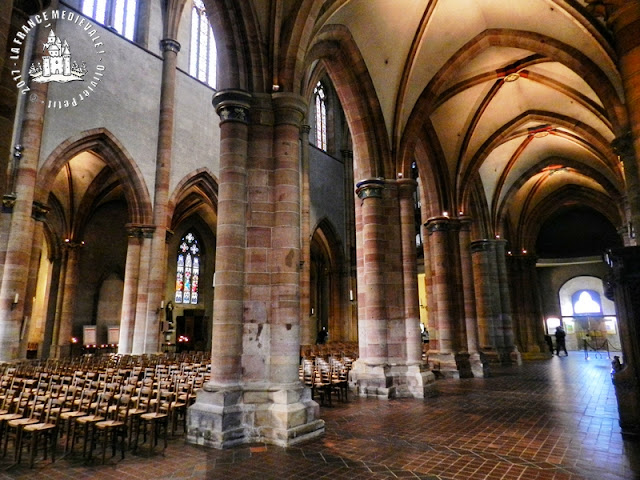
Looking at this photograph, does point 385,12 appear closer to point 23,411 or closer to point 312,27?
point 312,27

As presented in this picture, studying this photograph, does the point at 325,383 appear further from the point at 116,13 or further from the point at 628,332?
the point at 116,13

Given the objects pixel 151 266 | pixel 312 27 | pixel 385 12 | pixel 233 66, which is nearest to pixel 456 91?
pixel 385 12

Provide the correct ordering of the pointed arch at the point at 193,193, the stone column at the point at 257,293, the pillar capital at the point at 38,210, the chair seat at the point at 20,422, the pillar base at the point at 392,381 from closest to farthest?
the chair seat at the point at 20,422 < the stone column at the point at 257,293 < the pillar base at the point at 392,381 < the pillar capital at the point at 38,210 < the pointed arch at the point at 193,193

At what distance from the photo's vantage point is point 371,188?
12172 mm

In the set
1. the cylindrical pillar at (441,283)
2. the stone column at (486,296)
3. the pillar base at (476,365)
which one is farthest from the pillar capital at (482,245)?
the pillar base at (476,365)

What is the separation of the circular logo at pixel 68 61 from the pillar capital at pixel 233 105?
37.3 ft

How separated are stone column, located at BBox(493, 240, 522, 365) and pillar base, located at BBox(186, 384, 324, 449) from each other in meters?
16.2

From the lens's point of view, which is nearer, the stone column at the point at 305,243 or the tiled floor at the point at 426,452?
the tiled floor at the point at 426,452

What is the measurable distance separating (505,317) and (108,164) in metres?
19.7

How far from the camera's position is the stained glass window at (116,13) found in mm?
A: 18397

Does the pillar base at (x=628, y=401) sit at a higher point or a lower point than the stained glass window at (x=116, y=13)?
lower

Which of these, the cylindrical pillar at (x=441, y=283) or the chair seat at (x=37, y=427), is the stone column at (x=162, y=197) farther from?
the chair seat at (x=37, y=427)

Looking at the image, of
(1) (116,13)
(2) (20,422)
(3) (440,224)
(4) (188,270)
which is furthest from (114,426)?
(4) (188,270)

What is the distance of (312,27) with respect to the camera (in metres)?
8.75
